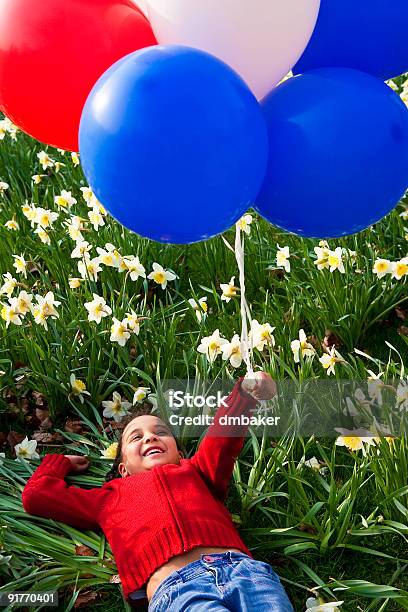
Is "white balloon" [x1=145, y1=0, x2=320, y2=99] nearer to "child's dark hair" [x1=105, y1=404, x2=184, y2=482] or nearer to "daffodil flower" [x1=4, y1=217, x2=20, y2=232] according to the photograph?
"child's dark hair" [x1=105, y1=404, x2=184, y2=482]

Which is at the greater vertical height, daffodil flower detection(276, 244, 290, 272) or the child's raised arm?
daffodil flower detection(276, 244, 290, 272)

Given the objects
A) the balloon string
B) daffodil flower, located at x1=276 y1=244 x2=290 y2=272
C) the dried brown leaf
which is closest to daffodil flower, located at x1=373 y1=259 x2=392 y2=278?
daffodil flower, located at x1=276 y1=244 x2=290 y2=272

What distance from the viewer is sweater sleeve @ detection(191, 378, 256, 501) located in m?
2.66

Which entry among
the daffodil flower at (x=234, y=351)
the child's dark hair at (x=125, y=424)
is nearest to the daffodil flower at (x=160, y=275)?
the child's dark hair at (x=125, y=424)

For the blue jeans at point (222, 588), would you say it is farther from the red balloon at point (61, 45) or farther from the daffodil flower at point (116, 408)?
the red balloon at point (61, 45)

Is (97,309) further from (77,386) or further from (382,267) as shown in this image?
(382,267)

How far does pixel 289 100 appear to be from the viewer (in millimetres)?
1930

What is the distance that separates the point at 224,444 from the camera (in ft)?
8.73

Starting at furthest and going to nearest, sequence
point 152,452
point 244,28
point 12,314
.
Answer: point 12,314 < point 152,452 < point 244,28

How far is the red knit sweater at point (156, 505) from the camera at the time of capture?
8.13 ft

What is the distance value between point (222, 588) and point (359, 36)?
1.39m

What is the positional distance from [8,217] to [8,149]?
2.56 ft

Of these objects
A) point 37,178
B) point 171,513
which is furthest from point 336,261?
point 37,178

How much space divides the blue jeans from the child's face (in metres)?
0.42
